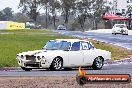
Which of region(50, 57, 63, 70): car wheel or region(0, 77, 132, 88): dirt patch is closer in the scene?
region(0, 77, 132, 88): dirt patch

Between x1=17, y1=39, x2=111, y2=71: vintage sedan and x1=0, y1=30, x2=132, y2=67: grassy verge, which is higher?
x1=17, y1=39, x2=111, y2=71: vintage sedan

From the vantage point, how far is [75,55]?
2122 centimetres

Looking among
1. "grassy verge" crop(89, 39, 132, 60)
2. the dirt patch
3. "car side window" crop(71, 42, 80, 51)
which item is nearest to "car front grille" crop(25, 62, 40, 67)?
"car side window" crop(71, 42, 80, 51)

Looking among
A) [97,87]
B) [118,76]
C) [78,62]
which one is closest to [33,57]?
[78,62]

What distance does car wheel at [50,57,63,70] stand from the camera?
66.1 ft

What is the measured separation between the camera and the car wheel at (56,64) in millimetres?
20147

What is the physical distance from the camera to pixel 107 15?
13075cm

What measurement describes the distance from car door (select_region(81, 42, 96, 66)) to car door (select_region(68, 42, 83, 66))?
197 mm

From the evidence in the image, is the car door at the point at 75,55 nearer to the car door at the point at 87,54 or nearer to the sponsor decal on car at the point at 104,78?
the car door at the point at 87,54

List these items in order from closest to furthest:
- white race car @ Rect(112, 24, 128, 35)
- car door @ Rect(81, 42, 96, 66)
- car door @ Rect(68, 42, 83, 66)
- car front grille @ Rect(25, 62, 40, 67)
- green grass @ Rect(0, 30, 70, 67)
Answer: car front grille @ Rect(25, 62, 40, 67) → car door @ Rect(68, 42, 83, 66) → car door @ Rect(81, 42, 96, 66) → green grass @ Rect(0, 30, 70, 67) → white race car @ Rect(112, 24, 128, 35)

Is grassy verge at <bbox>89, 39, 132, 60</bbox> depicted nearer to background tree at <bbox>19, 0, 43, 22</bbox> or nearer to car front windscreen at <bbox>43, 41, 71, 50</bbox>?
car front windscreen at <bbox>43, 41, 71, 50</bbox>

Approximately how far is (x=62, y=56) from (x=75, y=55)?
91 centimetres

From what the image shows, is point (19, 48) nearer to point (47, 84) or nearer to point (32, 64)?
point (32, 64)

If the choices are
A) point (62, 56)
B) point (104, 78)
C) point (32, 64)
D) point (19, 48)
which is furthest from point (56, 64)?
point (19, 48)
